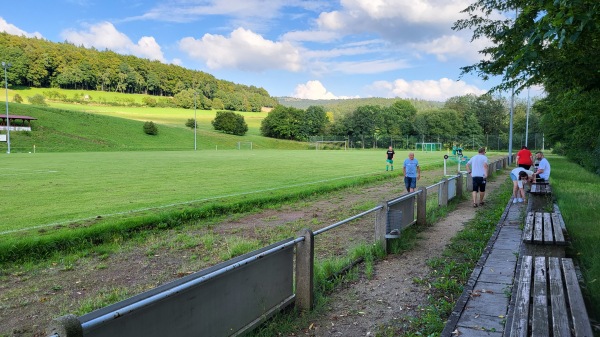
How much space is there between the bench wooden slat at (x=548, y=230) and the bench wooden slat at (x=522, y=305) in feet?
4.58

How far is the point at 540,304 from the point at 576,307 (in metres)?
0.27

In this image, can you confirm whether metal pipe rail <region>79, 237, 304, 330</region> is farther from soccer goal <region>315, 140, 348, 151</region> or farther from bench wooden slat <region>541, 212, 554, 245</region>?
soccer goal <region>315, 140, 348, 151</region>

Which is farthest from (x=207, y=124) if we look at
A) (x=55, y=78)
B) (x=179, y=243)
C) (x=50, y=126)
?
(x=179, y=243)

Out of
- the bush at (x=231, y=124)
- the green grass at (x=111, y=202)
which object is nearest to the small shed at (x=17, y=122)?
the bush at (x=231, y=124)

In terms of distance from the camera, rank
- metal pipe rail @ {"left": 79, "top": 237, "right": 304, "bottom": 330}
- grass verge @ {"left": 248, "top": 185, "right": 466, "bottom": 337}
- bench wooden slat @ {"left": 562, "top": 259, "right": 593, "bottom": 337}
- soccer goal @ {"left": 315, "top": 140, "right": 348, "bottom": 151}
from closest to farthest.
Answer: metal pipe rail @ {"left": 79, "top": 237, "right": 304, "bottom": 330} → bench wooden slat @ {"left": 562, "top": 259, "right": 593, "bottom": 337} → grass verge @ {"left": 248, "top": 185, "right": 466, "bottom": 337} → soccer goal @ {"left": 315, "top": 140, "right": 348, "bottom": 151}

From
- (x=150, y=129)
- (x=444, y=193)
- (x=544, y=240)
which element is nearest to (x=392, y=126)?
(x=150, y=129)

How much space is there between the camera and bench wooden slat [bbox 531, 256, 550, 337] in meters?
3.18

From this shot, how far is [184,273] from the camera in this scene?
21.1ft

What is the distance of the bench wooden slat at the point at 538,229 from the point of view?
19.7 ft

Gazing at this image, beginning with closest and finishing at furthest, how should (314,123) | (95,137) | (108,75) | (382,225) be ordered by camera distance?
(382,225)
(95,137)
(314,123)
(108,75)

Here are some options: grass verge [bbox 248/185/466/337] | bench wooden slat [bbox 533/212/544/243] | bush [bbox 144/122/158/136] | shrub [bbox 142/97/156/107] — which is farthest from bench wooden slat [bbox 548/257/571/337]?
shrub [bbox 142/97/156/107]

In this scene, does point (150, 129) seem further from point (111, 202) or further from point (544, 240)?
point (544, 240)

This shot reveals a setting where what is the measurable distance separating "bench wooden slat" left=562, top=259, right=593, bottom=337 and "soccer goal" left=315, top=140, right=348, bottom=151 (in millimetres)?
85194

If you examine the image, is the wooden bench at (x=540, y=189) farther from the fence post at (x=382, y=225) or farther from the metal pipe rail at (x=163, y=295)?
the metal pipe rail at (x=163, y=295)
